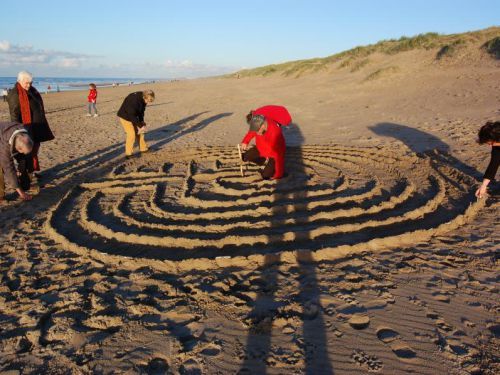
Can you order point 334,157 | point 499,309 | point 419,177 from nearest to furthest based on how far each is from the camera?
1. point 499,309
2. point 419,177
3. point 334,157

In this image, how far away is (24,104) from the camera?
6191 millimetres


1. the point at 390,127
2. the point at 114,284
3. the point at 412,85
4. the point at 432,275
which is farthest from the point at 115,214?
the point at 412,85

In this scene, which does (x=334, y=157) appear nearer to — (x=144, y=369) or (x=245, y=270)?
(x=245, y=270)

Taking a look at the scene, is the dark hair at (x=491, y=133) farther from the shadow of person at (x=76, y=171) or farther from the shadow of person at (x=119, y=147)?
the shadow of person at (x=119, y=147)

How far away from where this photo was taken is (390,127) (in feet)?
33.7

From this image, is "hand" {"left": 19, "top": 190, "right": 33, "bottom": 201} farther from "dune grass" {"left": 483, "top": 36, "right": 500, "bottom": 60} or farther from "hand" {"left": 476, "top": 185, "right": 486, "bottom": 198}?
"dune grass" {"left": 483, "top": 36, "right": 500, "bottom": 60}

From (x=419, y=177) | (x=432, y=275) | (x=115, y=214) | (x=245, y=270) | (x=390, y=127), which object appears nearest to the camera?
(x=432, y=275)

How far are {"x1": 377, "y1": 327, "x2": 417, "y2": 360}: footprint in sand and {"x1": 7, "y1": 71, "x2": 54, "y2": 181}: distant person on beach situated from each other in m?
6.20

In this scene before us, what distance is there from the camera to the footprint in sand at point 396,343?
7.89 ft

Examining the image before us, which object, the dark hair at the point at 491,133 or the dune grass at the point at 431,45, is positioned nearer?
the dark hair at the point at 491,133

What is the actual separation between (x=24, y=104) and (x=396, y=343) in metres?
6.63

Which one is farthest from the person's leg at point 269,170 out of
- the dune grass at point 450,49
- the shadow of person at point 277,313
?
the dune grass at point 450,49

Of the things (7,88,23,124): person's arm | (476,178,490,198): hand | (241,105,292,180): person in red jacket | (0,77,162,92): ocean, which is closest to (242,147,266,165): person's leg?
(241,105,292,180): person in red jacket

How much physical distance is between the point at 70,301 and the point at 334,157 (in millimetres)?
5754
